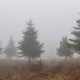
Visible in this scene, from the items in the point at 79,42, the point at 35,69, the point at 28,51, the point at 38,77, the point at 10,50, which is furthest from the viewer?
the point at 10,50

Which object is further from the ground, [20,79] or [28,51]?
[28,51]

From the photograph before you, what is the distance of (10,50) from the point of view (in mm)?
67812

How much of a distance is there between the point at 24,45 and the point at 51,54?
2350 inches

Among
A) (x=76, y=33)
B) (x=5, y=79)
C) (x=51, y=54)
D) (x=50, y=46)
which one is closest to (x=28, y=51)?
(x=76, y=33)

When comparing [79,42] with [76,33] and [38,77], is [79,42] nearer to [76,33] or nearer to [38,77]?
[76,33]

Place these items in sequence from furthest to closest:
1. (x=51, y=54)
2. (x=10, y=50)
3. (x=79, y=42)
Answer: (x=51, y=54)
(x=10, y=50)
(x=79, y=42)

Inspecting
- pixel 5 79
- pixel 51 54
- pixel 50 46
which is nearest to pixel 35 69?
pixel 5 79

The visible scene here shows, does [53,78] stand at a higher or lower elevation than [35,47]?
lower

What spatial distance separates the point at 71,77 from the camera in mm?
16422

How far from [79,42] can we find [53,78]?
26.2ft

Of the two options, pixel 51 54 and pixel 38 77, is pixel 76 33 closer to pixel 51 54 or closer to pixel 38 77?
pixel 38 77

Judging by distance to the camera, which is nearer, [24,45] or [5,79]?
[5,79]

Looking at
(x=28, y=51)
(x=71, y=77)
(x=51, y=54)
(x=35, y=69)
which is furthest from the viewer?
(x=51, y=54)

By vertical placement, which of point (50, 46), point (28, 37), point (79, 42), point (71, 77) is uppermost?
point (50, 46)
